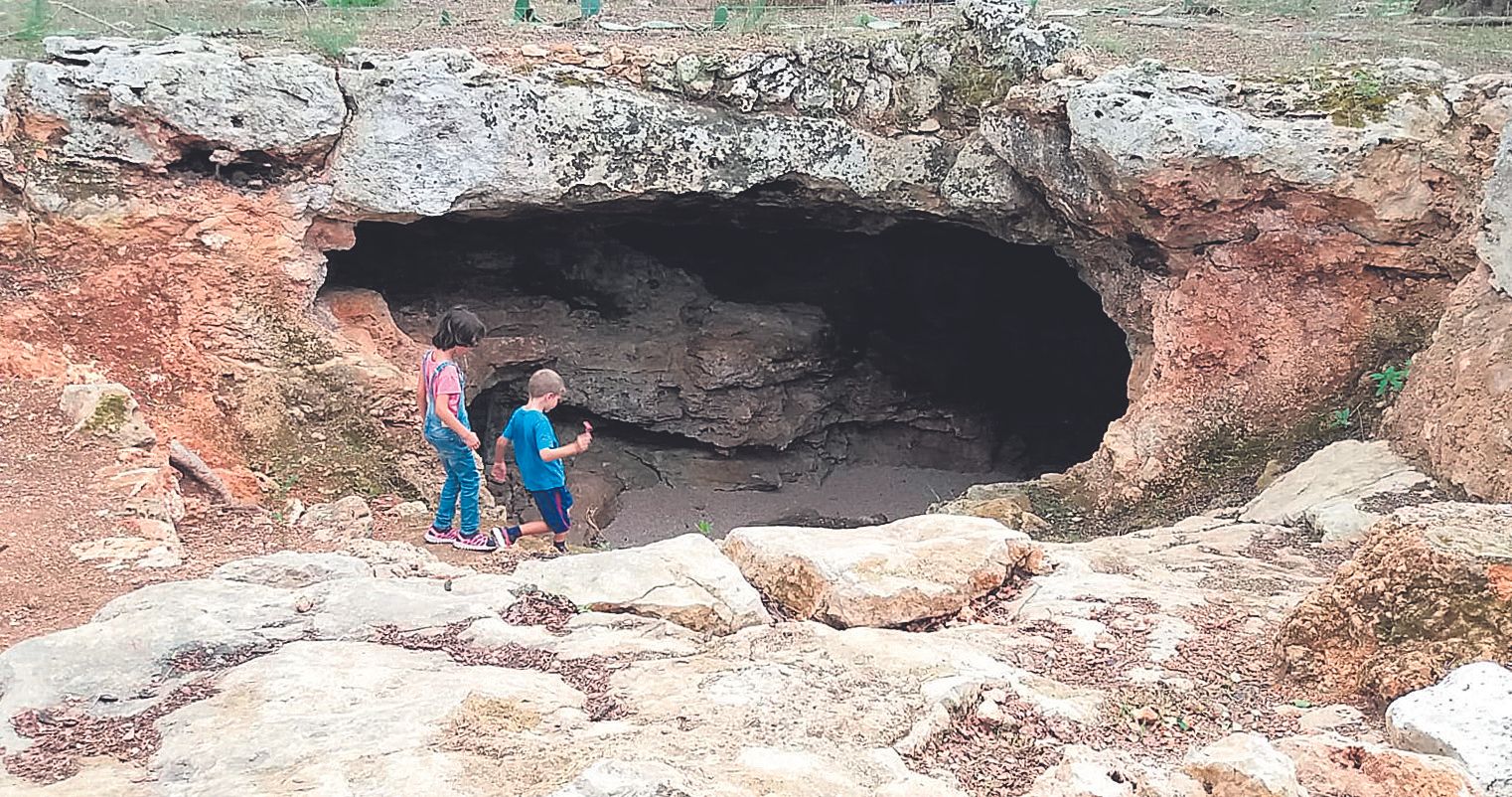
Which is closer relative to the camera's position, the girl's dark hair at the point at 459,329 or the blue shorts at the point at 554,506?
the girl's dark hair at the point at 459,329

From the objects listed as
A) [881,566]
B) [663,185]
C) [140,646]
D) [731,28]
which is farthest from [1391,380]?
[140,646]

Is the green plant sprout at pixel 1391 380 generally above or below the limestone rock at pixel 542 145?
below

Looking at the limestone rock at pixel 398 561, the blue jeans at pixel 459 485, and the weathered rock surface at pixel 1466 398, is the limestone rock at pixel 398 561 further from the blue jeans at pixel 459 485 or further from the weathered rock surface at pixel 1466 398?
the weathered rock surface at pixel 1466 398

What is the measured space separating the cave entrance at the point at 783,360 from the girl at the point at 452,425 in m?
4.23

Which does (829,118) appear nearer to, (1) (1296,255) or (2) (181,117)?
(1) (1296,255)

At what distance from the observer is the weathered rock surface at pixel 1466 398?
4961mm

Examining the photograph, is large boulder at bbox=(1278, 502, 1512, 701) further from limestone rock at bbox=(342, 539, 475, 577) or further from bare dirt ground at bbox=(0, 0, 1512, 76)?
bare dirt ground at bbox=(0, 0, 1512, 76)

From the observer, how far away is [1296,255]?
273 inches

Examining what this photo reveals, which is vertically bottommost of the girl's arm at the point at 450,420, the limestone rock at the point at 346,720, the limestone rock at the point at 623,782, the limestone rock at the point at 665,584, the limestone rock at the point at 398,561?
the limestone rock at the point at 398,561

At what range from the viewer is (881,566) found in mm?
3621

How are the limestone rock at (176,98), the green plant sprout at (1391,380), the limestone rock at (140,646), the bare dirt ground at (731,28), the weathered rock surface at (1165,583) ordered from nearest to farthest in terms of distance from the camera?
the limestone rock at (140,646)
the weathered rock surface at (1165,583)
the green plant sprout at (1391,380)
the limestone rock at (176,98)
the bare dirt ground at (731,28)

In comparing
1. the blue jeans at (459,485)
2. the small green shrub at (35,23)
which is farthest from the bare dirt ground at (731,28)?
the blue jeans at (459,485)

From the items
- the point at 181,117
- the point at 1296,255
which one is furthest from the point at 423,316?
the point at 1296,255

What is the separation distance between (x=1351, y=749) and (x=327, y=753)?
2.13 m
